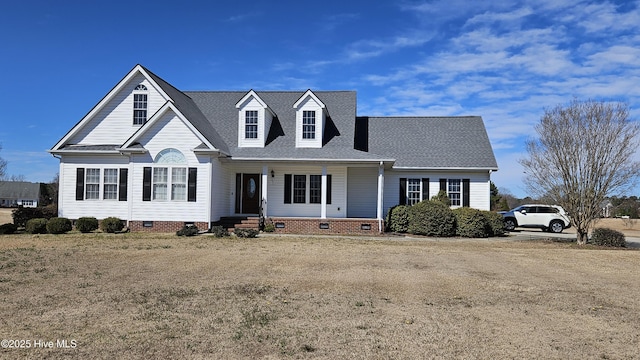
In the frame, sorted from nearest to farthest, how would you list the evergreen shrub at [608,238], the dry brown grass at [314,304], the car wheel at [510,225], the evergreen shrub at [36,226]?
the dry brown grass at [314,304] → the evergreen shrub at [608,238] → the evergreen shrub at [36,226] → the car wheel at [510,225]

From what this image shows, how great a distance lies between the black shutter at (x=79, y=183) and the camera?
892 inches

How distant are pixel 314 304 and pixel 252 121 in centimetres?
1759

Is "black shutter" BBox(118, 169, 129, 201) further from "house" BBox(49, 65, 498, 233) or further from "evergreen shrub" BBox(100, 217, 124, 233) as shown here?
"evergreen shrub" BBox(100, 217, 124, 233)

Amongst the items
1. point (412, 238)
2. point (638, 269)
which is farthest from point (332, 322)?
point (412, 238)

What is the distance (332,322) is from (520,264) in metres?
8.72

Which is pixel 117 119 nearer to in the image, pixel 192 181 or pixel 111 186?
pixel 111 186

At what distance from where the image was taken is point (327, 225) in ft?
73.6

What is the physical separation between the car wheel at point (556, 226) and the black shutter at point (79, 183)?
25221 millimetres

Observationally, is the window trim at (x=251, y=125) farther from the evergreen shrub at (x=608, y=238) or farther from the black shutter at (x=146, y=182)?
the evergreen shrub at (x=608, y=238)

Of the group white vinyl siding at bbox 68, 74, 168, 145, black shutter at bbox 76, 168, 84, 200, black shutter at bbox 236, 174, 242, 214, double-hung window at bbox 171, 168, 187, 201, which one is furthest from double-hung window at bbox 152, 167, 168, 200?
black shutter at bbox 236, 174, 242, 214

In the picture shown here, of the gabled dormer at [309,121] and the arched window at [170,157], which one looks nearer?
the arched window at [170,157]

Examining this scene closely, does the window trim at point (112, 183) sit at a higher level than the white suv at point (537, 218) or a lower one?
higher

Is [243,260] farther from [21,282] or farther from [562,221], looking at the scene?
[562,221]

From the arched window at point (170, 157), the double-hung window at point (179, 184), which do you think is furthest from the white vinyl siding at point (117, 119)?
the double-hung window at point (179, 184)
